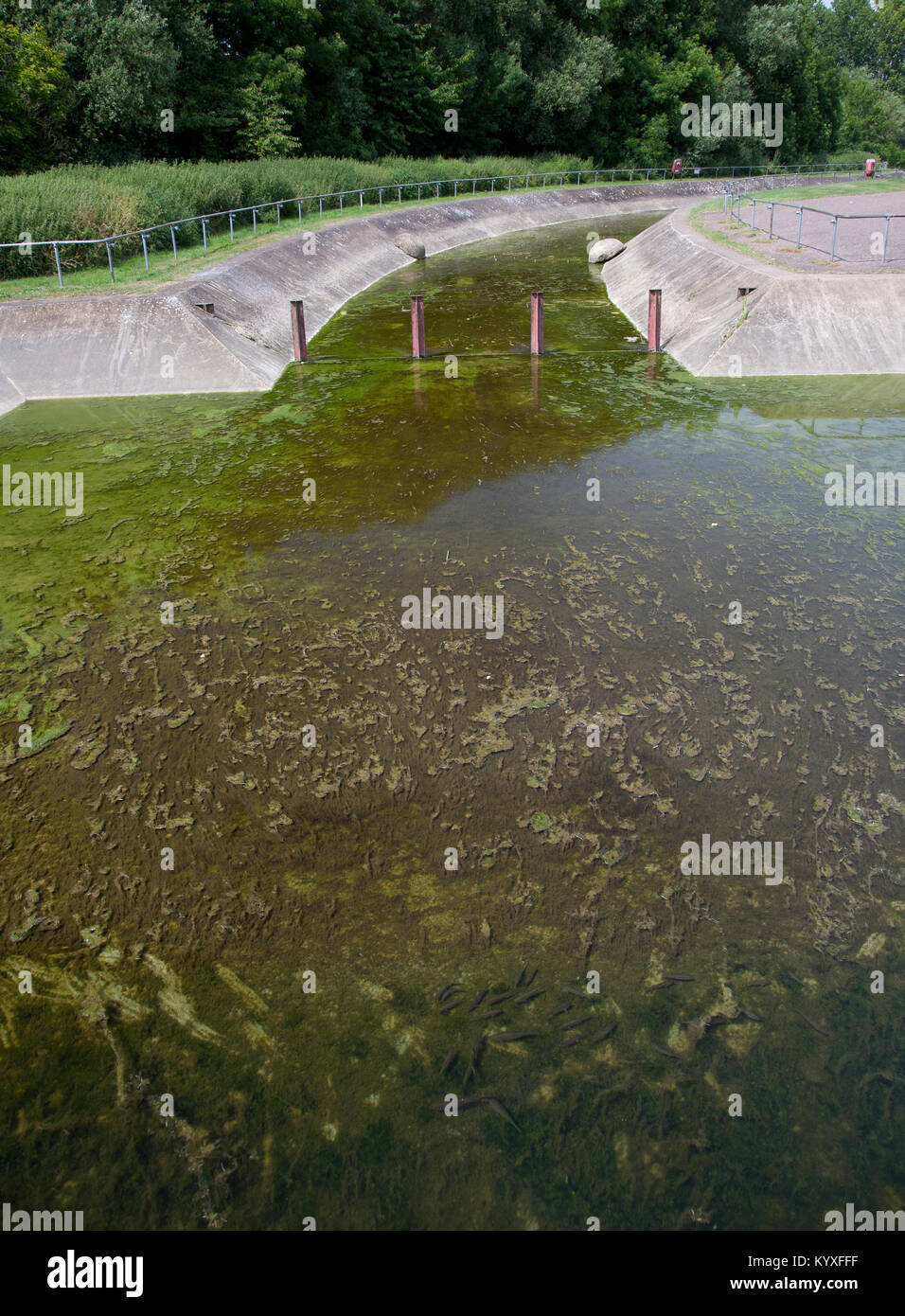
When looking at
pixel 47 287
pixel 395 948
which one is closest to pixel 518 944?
pixel 395 948

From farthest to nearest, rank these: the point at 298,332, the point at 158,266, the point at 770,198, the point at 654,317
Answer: the point at 770,198
the point at 158,266
the point at 298,332
the point at 654,317

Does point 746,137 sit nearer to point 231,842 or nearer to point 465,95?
point 465,95

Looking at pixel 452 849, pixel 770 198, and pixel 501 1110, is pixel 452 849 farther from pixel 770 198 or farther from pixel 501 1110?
pixel 770 198

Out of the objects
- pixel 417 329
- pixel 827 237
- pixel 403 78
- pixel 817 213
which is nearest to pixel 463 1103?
pixel 417 329

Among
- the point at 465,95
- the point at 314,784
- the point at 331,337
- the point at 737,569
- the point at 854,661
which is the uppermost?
the point at 465,95

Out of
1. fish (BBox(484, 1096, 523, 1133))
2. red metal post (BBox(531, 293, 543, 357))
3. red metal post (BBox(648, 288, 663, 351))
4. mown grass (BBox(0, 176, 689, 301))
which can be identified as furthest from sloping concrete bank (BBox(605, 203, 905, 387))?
fish (BBox(484, 1096, 523, 1133))

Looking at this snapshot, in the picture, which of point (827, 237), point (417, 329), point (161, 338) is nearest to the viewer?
point (161, 338)

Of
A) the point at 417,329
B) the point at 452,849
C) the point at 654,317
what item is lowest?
the point at 452,849
